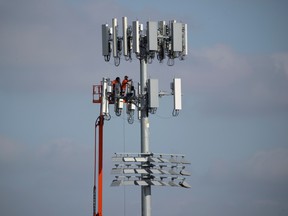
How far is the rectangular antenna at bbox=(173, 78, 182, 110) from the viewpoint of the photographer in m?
97.6

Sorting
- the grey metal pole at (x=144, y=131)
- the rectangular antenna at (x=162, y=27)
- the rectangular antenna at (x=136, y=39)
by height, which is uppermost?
the rectangular antenna at (x=162, y=27)

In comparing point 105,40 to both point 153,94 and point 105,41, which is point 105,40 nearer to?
point 105,41

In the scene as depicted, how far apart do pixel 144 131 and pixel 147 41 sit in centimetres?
822

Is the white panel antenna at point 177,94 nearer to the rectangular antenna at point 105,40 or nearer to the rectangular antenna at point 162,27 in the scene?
the rectangular antenna at point 162,27

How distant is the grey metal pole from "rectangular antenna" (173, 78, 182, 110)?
2800 millimetres

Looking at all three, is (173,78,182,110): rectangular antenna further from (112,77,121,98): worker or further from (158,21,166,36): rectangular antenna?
(112,77,121,98): worker

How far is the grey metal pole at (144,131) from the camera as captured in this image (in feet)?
321

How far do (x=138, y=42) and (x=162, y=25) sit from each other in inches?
131

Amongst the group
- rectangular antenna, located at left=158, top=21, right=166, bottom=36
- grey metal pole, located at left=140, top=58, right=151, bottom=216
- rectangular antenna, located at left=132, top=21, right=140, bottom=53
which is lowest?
grey metal pole, located at left=140, top=58, right=151, bottom=216

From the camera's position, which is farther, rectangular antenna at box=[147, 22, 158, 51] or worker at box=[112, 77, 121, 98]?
worker at box=[112, 77, 121, 98]

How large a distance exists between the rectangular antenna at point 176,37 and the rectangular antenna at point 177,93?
2.87 m

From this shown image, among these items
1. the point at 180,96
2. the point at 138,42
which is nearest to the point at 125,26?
the point at 138,42

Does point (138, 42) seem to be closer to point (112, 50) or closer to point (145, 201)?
point (112, 50)

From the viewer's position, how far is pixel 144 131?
98438 mm
